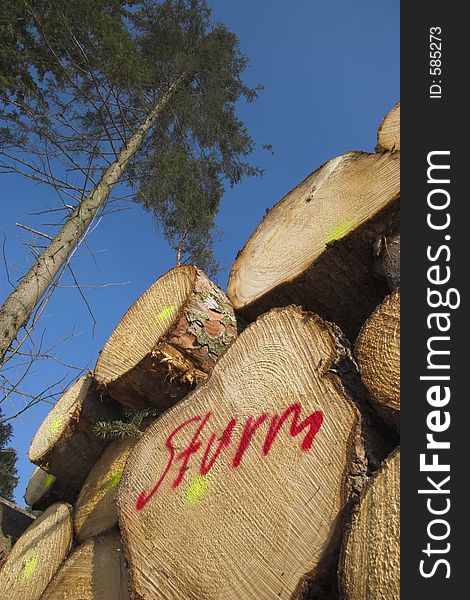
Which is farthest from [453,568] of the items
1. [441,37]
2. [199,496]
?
[441,37]

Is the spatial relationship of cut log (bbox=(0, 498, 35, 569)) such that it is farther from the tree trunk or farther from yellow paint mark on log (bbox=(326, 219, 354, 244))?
yellow paint mark on log (bbox=(326, 219, 354, 244))

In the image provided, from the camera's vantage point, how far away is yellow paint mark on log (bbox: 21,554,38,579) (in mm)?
2168

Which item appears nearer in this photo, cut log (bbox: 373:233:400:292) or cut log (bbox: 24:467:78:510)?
cut log (bbox: 373:233:400:292)

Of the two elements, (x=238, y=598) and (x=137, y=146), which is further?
(x=137, y=146)

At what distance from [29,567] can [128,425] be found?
80cm

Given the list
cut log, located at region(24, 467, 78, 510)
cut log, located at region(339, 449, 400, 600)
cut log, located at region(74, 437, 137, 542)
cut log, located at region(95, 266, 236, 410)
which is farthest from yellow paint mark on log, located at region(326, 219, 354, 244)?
cut log, located at region(24, 467, 78, 510)

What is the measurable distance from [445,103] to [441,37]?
0.20 metres

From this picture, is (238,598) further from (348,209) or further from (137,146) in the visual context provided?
(137,146)

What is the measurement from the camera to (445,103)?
139 centimetres

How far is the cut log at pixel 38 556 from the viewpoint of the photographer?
210cm

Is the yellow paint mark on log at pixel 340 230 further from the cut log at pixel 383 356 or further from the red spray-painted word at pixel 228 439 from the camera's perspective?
the red spray-painted word at pixel 228 439

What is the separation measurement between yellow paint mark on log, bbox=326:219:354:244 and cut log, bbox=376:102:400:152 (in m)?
0.34

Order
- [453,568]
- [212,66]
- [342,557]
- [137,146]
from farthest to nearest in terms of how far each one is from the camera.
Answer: [212,66]
[137,146]
[342,557]
[453,568]

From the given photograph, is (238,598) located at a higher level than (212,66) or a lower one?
lower
